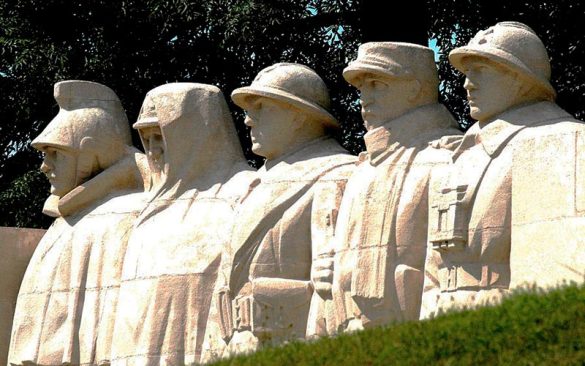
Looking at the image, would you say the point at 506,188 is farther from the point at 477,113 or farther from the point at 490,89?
the point at 490,89

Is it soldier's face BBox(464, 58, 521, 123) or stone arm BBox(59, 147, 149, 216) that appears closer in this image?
soldier's face BBox(464, 58, 521, 123)

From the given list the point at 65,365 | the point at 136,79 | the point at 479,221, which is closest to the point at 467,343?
the point at 479,221

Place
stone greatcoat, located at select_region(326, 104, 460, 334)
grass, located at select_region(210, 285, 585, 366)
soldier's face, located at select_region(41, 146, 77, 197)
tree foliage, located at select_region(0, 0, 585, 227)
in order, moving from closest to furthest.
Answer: grass, located at select_region(210, 285, 585, 366), stone greatcoat, located at select_region(326, 104, 460, 334), soldier's face, located at select_region(41, 146, 77, 197), tree foliage, located at select_region(0, 0, 585, 227)

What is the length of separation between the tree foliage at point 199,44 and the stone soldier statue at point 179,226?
300 cm

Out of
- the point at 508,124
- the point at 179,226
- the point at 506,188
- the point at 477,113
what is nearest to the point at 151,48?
the point at 179,226

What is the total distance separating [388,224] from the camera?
16047 millimetres

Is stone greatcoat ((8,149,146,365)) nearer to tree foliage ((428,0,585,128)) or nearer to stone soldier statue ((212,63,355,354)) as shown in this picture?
stone soldier statue ((212,63,355,354))

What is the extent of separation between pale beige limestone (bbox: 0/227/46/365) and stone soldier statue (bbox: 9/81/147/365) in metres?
0.53

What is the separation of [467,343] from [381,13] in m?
8.14

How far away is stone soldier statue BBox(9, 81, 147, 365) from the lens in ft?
61.7

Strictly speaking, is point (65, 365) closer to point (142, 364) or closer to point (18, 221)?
point (142, 364)

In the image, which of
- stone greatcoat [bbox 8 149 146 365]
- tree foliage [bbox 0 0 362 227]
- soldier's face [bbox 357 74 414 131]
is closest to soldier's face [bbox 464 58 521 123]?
soldier's face [bbox 357 74 414 131]

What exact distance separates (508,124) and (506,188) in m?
0.48

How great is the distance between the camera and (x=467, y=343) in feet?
42.4
